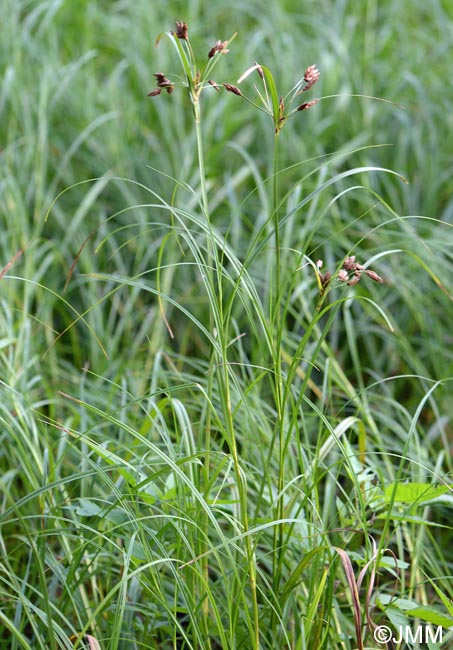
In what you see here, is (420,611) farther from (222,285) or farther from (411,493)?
(222,285)

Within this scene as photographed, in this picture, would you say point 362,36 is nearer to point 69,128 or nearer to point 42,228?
point 69,128

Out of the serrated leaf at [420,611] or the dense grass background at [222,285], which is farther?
the dense grass background at [222,285]

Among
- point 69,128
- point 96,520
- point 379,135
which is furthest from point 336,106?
point 96,520

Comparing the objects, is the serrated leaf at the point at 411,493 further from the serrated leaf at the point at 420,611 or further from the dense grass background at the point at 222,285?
the serrated leaf at the point at 420,611

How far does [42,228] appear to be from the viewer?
262 centimetres

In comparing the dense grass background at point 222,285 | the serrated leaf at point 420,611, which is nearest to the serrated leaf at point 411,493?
the dense grass background at point 222,285

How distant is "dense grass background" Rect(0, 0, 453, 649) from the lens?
1.48 meters

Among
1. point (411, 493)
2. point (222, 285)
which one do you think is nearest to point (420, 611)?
point (411, 493)

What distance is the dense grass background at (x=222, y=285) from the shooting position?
148 centimetres

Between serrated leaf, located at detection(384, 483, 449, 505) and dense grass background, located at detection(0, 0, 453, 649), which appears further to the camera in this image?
dense grass background, located at detection(0, 0, 453, 649)

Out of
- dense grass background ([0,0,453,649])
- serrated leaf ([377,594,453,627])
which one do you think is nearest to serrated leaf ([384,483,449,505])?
dense grass background ([0,0,453,649])

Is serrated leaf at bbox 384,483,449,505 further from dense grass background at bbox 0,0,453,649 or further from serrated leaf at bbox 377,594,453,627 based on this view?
serrated leaf at bbox 377,594,453,627

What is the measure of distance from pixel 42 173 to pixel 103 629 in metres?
1.64

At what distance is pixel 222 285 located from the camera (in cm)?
202
